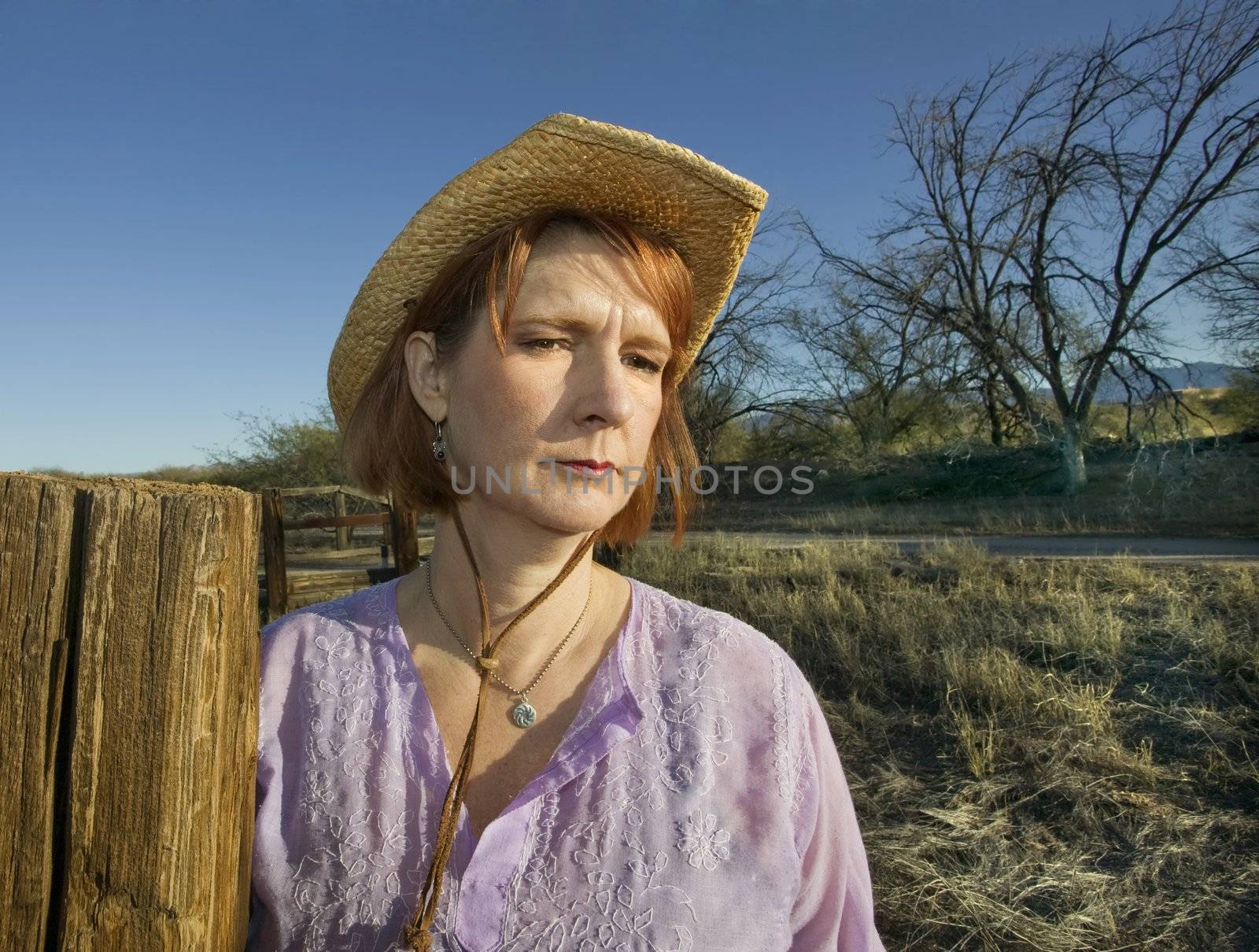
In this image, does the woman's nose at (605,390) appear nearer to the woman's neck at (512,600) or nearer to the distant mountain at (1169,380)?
the woman's neck at (512,600)

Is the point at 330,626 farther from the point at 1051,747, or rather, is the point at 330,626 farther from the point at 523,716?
the point at 1051,747

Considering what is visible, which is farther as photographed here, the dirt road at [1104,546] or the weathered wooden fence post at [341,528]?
the weathered wooden fence post at [341,528]

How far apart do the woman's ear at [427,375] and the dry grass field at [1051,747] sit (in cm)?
249

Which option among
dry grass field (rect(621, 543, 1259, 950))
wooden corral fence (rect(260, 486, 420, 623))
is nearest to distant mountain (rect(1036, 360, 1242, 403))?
dry grass field (rect(621, 543, 1259, 950))

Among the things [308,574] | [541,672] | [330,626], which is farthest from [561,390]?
[308,574]

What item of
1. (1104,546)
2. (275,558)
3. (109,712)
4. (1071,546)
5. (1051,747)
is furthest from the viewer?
(1071,546)

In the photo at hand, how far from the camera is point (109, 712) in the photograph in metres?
0.88

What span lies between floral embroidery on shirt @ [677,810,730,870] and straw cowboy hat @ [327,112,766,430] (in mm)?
1043

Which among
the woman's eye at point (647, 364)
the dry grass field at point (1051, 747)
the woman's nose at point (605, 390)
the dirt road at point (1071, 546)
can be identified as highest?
the woman's eye at point (647, 364)

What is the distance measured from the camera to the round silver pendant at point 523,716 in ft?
4.48

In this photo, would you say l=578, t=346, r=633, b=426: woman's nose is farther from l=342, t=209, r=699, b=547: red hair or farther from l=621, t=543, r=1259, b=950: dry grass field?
l=621, t=543, r=1259, b=950: dry grass field

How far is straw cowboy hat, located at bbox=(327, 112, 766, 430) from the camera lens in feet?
4.45

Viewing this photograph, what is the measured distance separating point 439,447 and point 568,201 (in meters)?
0.51

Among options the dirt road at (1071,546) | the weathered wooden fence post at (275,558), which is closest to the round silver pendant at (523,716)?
the dirt road at (1071,546)
